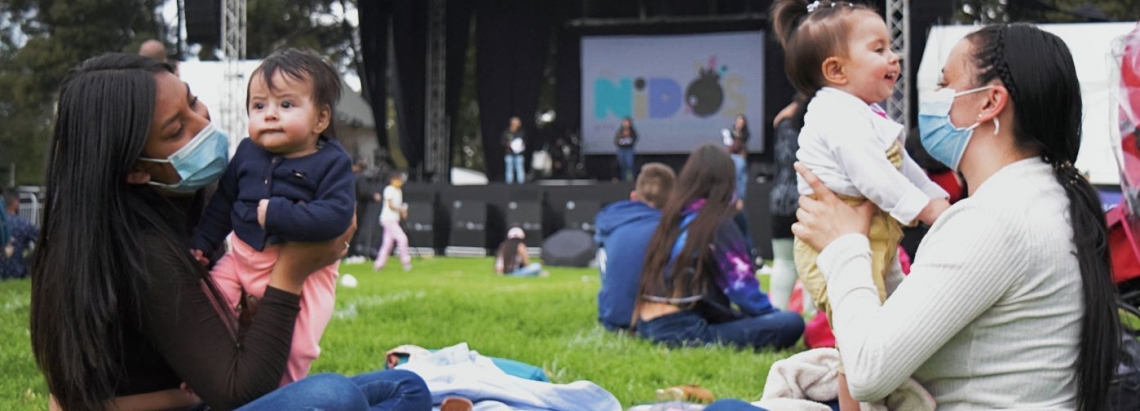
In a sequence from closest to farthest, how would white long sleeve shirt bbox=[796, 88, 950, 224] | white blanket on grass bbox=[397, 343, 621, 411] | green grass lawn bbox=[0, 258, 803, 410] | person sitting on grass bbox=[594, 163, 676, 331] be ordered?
white long sleeve shirt bbox=[796, 88, 950, 224] → white blanket on grass bbox=[397, 343, 621, 411] → green grass lawn bbox=[0, 258, 803, 410] → person sitting on grass bbox=[594, 163, 676, 331]

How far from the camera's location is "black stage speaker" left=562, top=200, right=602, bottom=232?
1492 cm

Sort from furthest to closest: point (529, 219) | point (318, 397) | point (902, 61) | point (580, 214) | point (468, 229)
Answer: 1. point (468, 229)
2. point (529, 219)
3. point (580, 214)
4. point (902, 61)
5. point (318, 397)

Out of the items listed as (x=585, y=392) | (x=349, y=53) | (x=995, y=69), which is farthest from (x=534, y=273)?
(x=349, y=53)

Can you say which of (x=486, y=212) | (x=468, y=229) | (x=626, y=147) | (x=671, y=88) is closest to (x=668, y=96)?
(x=671, y=88)

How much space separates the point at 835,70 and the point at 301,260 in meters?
1.48

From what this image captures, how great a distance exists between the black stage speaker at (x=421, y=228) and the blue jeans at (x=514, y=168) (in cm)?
391

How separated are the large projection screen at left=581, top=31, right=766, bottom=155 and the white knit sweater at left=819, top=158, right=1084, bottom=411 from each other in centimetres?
1848

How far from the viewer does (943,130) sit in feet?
6.66

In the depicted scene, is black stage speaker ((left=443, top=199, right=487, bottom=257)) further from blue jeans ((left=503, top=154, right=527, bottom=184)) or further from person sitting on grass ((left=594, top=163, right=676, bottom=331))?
person sitting on grass ((left=594, top=163, right=676, bottom=331))

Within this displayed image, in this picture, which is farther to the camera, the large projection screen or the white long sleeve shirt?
the large projection screen

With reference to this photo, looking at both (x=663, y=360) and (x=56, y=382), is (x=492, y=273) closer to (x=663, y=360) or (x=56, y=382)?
(x=663, y=360)

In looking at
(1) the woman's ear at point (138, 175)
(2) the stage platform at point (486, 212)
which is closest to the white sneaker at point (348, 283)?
(2) the stage platform at point (486, 212)

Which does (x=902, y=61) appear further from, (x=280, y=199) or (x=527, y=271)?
(x=280, y=199)

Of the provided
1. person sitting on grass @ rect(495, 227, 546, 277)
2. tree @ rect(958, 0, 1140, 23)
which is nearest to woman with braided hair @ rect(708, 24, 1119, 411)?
person sitting on grass @ rect(495, 227, 546, 277)
